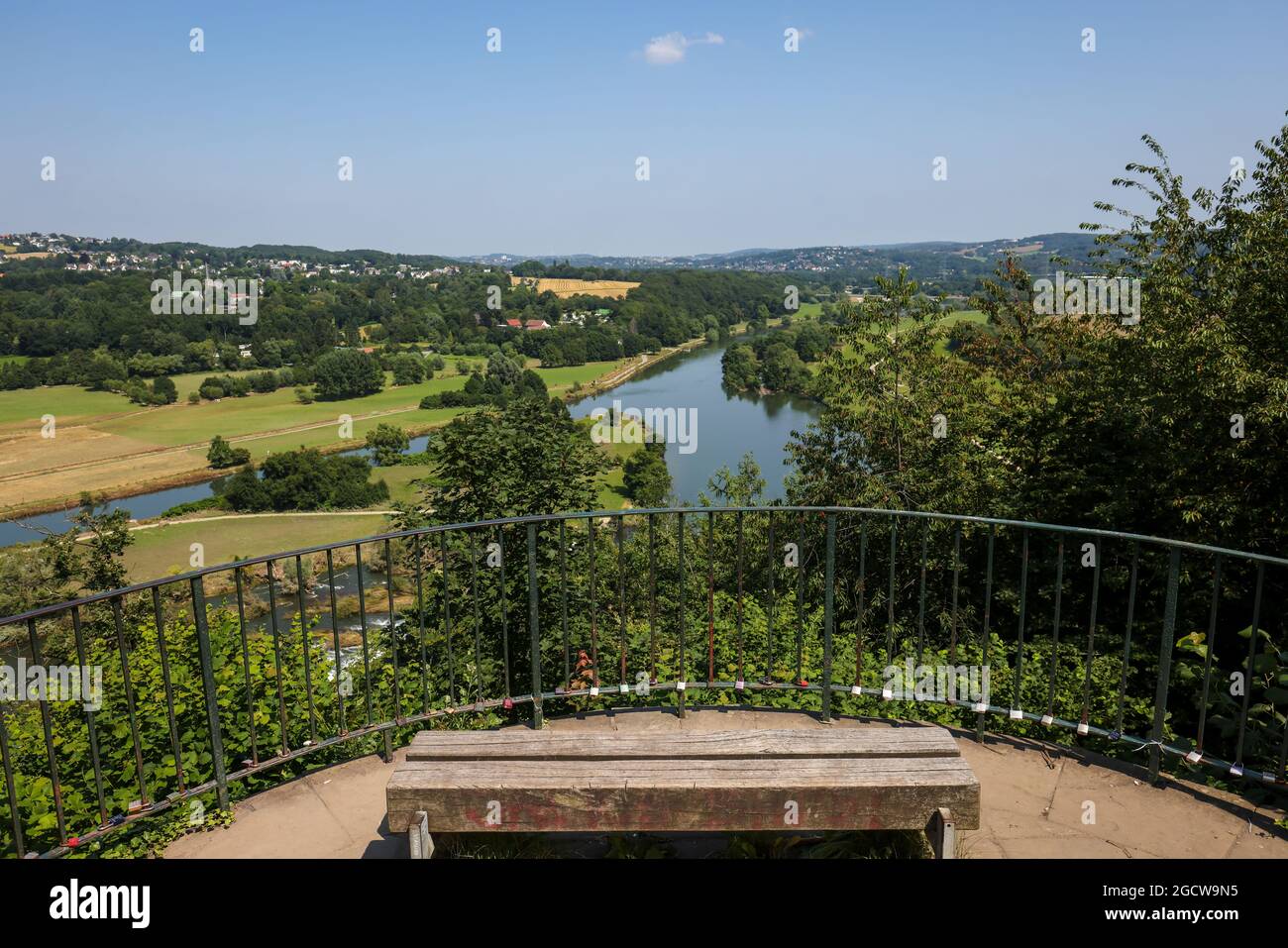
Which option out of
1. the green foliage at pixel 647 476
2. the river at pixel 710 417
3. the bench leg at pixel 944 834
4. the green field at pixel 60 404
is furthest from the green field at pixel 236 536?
the bench leg at pixel 944 834

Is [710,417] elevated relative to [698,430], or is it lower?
elevated

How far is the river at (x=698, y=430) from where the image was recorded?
51.2 m

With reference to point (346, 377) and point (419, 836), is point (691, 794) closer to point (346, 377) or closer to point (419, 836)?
point (419, 836)

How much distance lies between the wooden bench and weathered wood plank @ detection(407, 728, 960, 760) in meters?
0.02

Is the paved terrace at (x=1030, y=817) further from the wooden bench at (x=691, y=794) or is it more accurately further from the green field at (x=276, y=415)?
the green field at (x=276, y=415)

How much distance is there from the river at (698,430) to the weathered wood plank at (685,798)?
3650 cm

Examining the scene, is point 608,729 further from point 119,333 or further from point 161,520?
point 119,333

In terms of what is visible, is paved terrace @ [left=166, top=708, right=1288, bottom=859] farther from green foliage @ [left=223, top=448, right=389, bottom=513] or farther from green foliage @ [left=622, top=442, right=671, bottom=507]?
green foliage @ [left=223, top=448, right=389, bottom=513]

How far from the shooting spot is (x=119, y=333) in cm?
10094

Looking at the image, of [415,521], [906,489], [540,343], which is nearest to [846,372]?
[906,489]

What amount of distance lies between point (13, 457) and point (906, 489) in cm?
6652

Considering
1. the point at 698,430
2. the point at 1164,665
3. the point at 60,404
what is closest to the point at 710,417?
the point at 698,430

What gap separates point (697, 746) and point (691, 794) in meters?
0.25

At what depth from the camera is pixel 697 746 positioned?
289 centimetres
